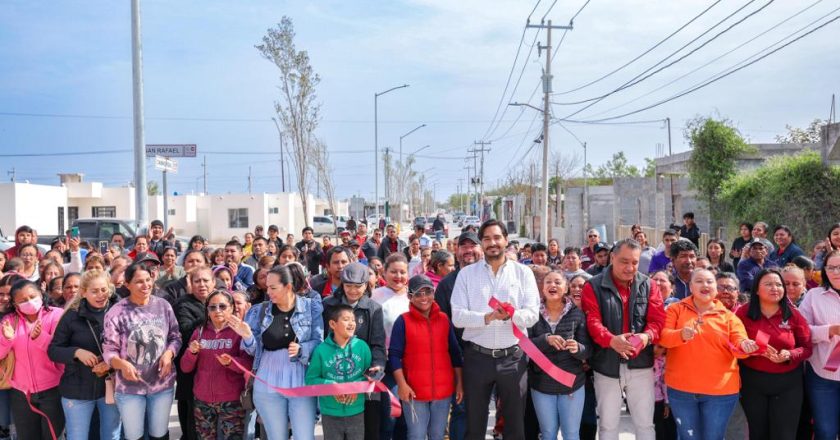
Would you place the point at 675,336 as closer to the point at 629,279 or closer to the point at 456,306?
the point at 629,279

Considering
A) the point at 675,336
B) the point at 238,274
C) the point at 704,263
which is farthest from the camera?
the point at 238,274

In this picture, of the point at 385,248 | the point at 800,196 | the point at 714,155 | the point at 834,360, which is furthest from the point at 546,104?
the point at 834,360

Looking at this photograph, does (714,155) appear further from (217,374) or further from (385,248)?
(217,374)

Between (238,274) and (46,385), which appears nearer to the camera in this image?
(46,385)

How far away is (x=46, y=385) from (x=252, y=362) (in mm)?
1690

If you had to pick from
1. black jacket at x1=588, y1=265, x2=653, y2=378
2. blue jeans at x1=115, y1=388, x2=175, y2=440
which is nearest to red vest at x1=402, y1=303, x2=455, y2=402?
black jacket at x1=588, y1=265, x2=653, y2=378

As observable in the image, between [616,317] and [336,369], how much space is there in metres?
2.12

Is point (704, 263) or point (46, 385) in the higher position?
point (704, 263)

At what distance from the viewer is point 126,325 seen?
197 inches

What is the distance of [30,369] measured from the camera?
5227 mm

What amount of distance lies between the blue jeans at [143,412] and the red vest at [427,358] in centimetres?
190

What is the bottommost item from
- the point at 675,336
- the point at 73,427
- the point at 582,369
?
the point at 73,427

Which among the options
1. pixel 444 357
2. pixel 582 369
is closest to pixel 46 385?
pixel 444 357

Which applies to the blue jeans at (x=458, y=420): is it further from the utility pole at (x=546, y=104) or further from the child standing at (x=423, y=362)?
the utility pole at (x=546, y=104)
